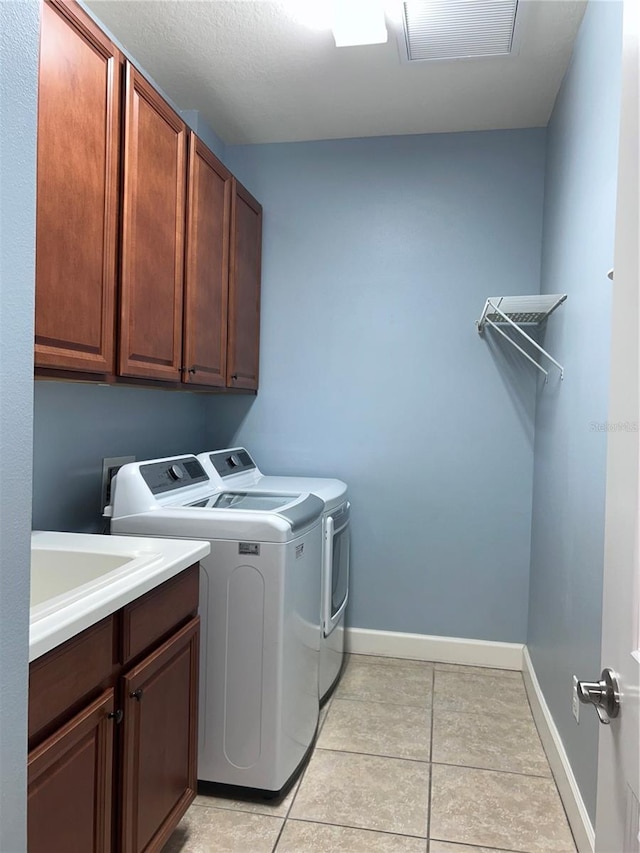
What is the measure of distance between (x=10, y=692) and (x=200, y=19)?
2228 mm

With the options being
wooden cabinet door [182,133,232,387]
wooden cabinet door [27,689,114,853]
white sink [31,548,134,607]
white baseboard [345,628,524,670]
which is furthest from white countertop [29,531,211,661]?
white baseboard [345,628,524,670]

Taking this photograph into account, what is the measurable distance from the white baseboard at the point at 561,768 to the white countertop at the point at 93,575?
4.25 ft

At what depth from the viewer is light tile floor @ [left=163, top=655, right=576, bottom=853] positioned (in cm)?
171

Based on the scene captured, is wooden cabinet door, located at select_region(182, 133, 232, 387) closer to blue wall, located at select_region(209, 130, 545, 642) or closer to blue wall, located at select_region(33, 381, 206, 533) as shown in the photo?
blue wall, located at select_region(33, 381, 206, 533)

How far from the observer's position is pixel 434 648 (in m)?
2.95

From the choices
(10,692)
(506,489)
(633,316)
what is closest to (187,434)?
(506,489)

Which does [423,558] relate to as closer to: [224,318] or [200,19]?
[224,318]

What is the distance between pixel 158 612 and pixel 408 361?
1.90 metres

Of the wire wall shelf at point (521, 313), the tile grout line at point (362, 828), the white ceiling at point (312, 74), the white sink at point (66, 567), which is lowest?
the tile grout line at point (362, 828)

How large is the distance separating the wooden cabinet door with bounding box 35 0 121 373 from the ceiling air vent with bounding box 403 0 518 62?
1.06 m

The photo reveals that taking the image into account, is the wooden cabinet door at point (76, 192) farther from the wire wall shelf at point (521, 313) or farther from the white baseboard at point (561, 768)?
the white baseboard at point (561, 768)

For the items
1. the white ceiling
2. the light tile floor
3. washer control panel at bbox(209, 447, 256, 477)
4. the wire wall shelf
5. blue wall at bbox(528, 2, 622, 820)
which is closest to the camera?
blue wall at bbox(528, 2, 622, 820)

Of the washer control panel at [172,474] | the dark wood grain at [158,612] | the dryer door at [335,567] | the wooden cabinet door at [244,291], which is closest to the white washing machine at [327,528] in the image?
the dryer door at [335,567]

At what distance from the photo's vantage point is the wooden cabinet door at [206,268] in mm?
2162
